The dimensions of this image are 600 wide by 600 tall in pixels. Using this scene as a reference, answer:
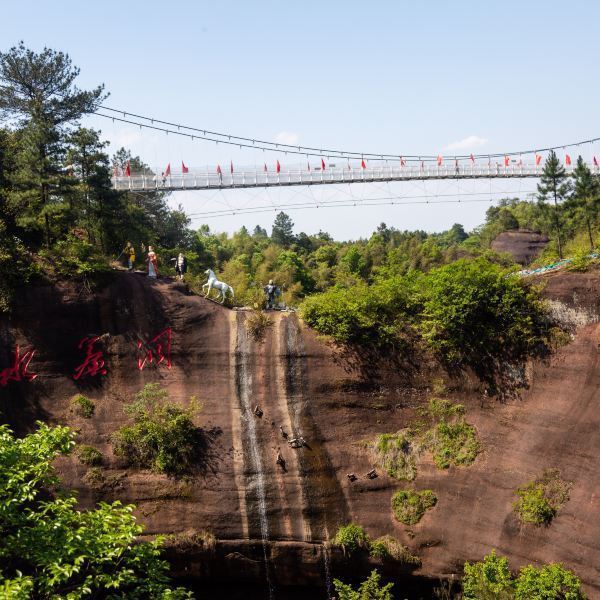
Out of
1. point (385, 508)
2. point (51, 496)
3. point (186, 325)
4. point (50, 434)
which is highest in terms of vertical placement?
point (186, 325)

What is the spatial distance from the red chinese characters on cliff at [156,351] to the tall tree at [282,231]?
54.0 m

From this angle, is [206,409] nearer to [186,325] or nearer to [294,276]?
[186,325]

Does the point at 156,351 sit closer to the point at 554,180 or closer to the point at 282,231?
the point at 554,180

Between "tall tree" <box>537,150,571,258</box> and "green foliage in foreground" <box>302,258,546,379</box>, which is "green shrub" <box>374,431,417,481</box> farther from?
"tall tree" <box>537,150,571,258</box>

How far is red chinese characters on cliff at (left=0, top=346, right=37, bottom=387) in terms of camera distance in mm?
23328

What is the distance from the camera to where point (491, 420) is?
22781 millimetres

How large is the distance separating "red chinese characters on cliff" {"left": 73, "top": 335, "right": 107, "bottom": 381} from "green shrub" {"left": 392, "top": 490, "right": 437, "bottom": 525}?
12119mm

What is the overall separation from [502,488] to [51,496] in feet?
50.5

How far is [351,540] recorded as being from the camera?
20.8 meters

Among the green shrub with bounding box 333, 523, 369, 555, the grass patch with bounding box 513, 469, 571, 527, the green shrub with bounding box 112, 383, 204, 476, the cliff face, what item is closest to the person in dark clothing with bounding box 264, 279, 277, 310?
the cliff face

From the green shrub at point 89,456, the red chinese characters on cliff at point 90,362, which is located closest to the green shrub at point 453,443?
the green shrub at point 89,456

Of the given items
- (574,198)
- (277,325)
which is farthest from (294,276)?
(277,325)

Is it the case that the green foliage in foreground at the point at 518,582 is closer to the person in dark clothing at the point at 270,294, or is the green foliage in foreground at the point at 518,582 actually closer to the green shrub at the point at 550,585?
the green shrub at the point at 550,585

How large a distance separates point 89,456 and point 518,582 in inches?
578
